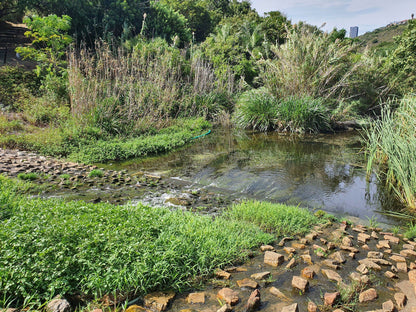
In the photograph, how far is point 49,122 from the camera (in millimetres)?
8055

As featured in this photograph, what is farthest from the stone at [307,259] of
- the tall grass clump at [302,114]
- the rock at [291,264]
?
the tall grass clump at [302,114]

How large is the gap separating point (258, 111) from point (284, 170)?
4.47 m

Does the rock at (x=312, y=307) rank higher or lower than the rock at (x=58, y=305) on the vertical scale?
lower

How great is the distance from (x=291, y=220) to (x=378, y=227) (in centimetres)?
120

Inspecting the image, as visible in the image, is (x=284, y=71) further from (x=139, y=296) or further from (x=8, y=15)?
(x=8, y=15)

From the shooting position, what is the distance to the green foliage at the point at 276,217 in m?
3.48

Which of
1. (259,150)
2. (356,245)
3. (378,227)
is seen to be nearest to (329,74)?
(259,150)

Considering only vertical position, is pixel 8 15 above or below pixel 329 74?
above

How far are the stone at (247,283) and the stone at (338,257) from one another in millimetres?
899

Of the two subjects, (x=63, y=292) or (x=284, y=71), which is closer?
(x=63, y=292)

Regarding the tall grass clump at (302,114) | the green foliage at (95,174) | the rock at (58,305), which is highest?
the tall grass clump at (302,114)

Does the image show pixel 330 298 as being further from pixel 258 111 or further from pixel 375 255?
pixel 258 111

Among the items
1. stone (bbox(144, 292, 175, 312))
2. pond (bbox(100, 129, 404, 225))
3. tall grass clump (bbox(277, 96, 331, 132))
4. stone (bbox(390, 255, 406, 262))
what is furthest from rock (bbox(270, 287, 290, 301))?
tall grass clump (bbox(277, 96, 331, 132))

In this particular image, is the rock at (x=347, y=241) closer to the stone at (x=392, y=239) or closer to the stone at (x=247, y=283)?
the stone at (x=392, y=239)
